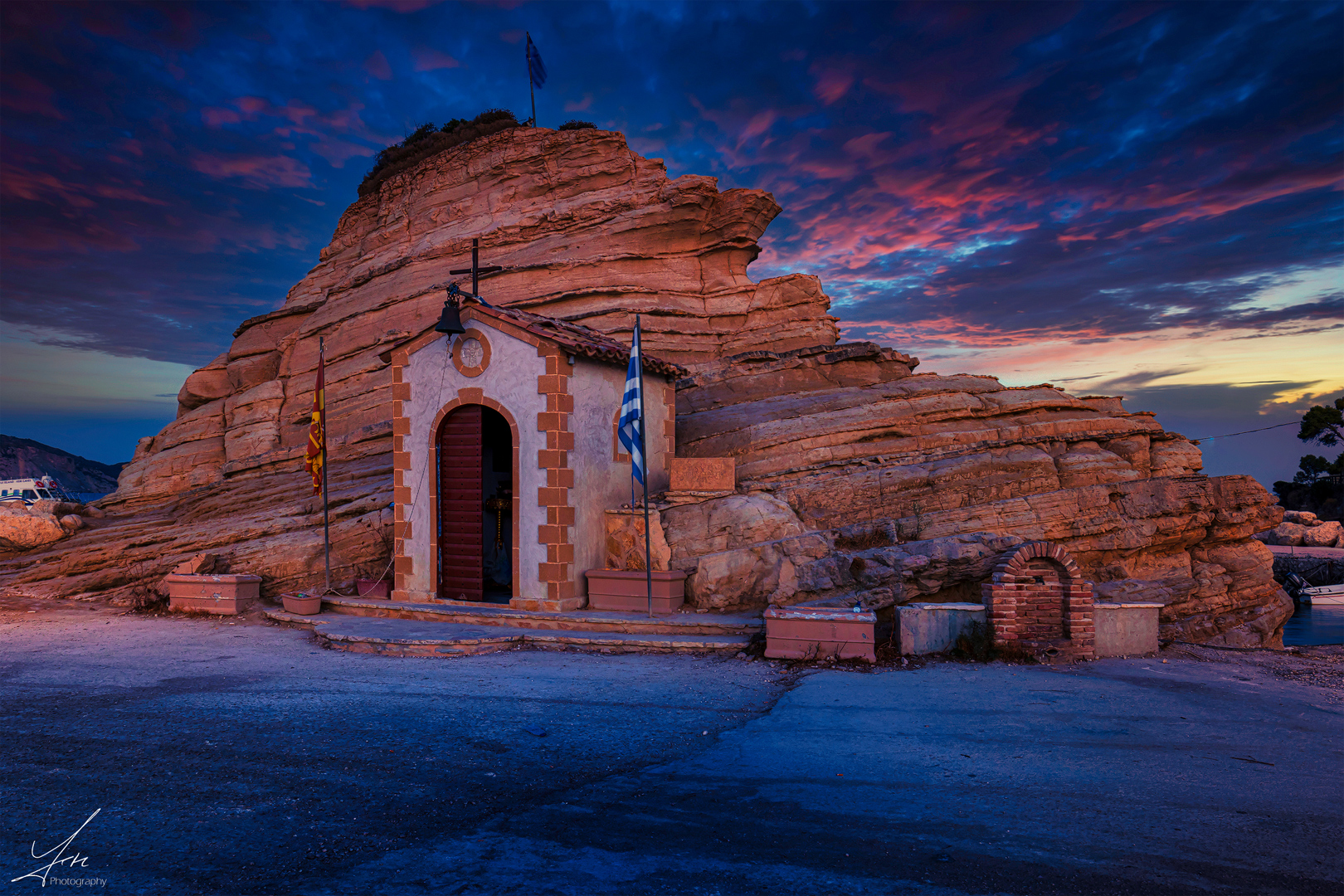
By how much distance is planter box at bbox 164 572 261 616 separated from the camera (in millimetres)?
16250

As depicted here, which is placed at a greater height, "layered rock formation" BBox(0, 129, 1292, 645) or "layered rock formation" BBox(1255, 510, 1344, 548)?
"layered rock formation" BBox(0, 129, 1292, 645)

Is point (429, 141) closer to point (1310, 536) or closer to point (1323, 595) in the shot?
point (1323, 595)

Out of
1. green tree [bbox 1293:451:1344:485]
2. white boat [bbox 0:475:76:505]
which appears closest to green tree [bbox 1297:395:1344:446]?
green tree [bbox 1293:451:1344:485]

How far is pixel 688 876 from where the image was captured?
4.76 metres

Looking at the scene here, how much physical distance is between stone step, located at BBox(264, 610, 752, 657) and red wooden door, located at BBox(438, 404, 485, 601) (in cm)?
216

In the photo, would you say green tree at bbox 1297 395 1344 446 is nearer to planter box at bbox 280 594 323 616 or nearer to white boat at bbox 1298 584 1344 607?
white boat at bbox 1298 584 1344 607

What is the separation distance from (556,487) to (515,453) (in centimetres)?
120

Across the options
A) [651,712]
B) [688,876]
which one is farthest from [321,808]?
[651,712]

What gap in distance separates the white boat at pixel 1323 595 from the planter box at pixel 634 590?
45434 mm

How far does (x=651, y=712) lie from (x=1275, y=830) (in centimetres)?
564

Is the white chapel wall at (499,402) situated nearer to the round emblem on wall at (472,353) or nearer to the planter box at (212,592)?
the round emblem on wall at (472,353)

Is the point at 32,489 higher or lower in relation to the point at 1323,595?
higher

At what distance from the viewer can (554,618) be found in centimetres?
1356

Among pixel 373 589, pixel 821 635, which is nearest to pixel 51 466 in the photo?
pixel 373 589
